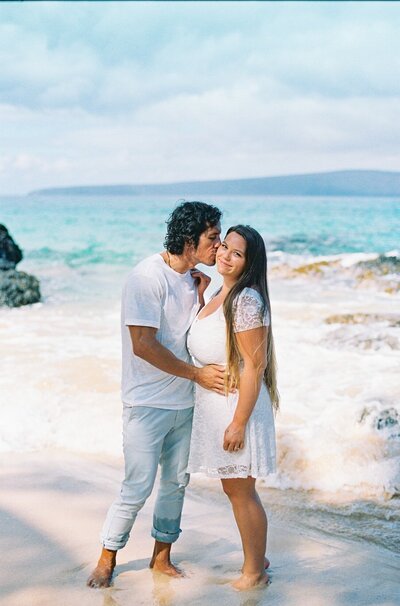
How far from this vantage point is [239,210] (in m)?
42.2

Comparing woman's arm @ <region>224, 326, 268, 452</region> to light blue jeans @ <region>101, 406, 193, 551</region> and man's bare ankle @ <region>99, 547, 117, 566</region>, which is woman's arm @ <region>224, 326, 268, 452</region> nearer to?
light blue jeans @ <region>101, 406, 193, 551</region>

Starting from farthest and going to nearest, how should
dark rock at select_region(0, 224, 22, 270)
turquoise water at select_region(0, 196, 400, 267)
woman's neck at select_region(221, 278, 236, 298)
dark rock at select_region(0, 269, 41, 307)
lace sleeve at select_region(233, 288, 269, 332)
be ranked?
turquoise water at select_region(0, 196, 400, 267) < dark rock at select_region(0, 224, 22, 270) < dark rock at select_region(0, 269, 41, 307) < woman's neck at select_region(221, 278, 236, 298) < lace sleeve at select_region(233, 288, 269, 332)

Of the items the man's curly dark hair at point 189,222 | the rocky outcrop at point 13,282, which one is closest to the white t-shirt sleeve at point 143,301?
the man's curly dark hair at point 189,222

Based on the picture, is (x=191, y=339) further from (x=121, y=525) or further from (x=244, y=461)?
(x=121, y=525)

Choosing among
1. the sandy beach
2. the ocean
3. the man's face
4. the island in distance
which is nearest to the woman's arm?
the man's face

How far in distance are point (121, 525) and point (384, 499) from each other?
93.8 inches

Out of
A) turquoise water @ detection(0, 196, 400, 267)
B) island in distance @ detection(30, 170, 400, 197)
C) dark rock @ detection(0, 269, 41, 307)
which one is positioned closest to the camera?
dark rock @ detection(0, 269, 41, 307)

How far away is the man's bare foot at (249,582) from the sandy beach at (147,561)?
3 cm

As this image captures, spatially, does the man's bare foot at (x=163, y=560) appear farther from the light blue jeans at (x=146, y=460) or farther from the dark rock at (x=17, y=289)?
the dark rock at (x=17, y=289)

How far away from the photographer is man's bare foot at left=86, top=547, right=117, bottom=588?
3.26 metres

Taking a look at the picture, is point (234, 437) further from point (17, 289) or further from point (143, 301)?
point (17, 289)

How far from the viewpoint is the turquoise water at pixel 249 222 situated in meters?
24.6

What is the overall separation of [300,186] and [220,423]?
4265cm

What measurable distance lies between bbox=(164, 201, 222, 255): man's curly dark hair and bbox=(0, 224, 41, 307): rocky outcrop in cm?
1029
